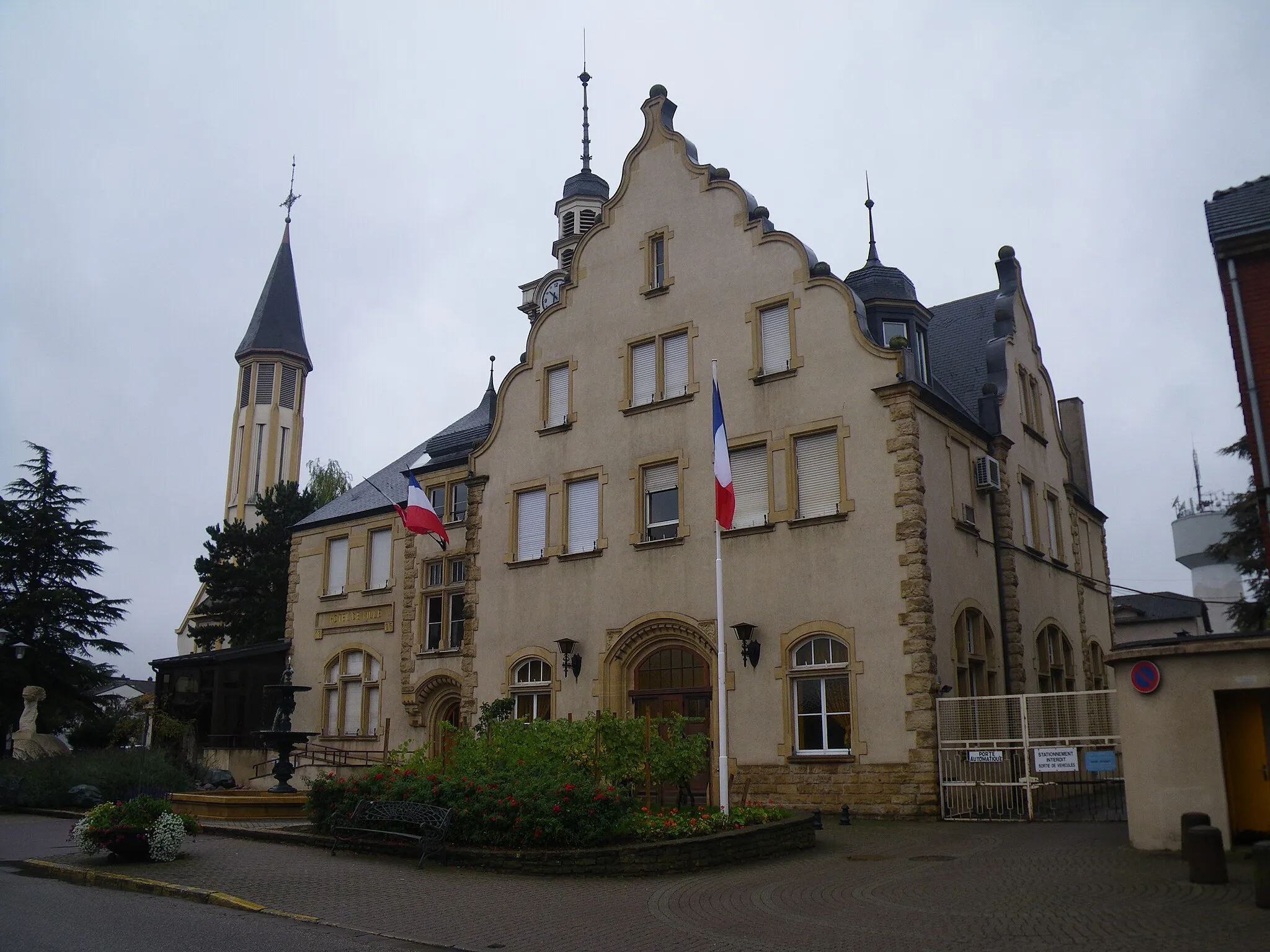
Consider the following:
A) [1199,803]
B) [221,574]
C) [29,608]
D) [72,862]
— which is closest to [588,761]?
[72,862]

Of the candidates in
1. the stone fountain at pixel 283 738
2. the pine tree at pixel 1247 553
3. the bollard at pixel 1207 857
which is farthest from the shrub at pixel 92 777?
the pine tree at pixel 1247 553

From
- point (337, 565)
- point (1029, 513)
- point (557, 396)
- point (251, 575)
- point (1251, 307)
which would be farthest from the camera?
point (251, 575)

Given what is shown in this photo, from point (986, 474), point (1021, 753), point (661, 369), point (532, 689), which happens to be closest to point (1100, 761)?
point (1021, 753)

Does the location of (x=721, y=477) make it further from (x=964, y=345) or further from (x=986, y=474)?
(x=964, y=345)

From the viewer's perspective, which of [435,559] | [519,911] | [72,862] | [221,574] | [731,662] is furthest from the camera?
[221,574]

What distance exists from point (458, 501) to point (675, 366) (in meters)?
10.3

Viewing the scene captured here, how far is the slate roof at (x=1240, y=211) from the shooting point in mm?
16672

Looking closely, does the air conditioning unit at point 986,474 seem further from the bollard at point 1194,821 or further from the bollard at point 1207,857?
the bollard at point 1207,857

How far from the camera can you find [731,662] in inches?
862

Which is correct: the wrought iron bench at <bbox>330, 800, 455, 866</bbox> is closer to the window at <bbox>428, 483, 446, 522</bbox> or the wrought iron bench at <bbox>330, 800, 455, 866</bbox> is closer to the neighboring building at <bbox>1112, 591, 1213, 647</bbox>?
the window at <bbox>428, 483, 446, 522</bbox>

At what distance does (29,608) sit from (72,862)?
27614mm

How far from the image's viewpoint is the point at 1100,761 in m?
16.8

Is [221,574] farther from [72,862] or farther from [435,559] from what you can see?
[72,862]

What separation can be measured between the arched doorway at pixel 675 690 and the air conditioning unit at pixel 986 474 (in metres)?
6.85
